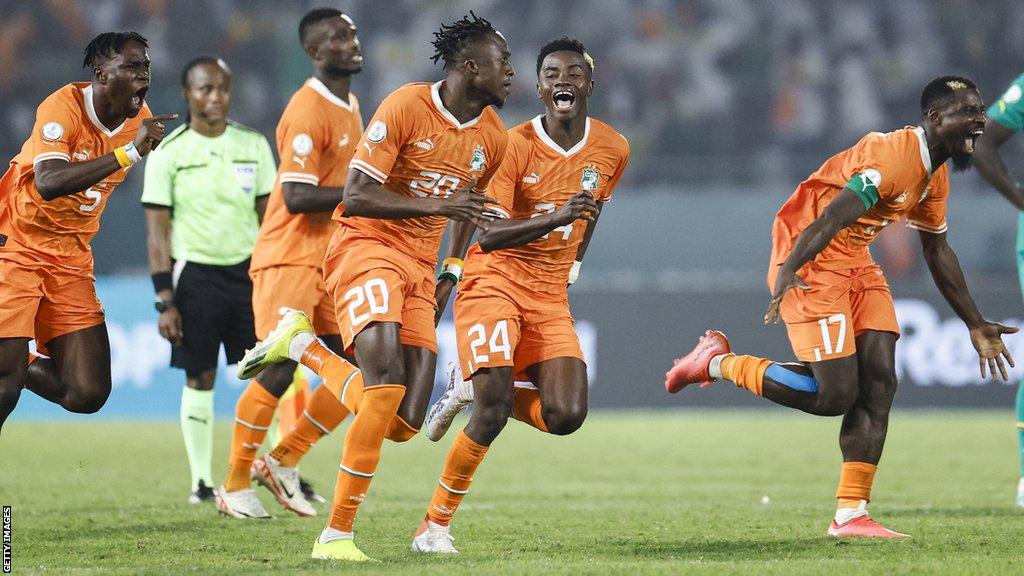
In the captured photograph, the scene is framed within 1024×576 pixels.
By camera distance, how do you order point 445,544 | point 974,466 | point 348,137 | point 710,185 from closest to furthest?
1. point 445,544
2. point 348,137
3. point 974,466
4. point 710,185

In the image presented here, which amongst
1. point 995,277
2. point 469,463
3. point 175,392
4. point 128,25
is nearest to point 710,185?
point 995,277

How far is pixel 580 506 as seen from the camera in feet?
26.6

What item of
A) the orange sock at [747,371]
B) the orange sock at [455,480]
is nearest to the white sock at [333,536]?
the orange sock at [455,480]

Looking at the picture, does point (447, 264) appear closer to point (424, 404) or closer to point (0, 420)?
point (424, 404)

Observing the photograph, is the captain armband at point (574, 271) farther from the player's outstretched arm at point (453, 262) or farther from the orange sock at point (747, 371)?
the orange sock at point (747, 371)

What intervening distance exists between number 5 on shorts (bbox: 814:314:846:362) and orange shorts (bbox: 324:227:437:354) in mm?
1947

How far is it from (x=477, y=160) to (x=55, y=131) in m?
2.04

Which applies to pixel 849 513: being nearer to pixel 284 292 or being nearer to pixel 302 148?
pixel 284 292

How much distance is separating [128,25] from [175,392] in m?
7.15

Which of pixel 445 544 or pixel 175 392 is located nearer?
pixel 445 544

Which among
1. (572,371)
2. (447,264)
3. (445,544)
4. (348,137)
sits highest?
(348,137)

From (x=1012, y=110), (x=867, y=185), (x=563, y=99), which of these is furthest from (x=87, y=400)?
(x=1012, y=110)

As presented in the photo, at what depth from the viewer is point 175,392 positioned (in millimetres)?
14820

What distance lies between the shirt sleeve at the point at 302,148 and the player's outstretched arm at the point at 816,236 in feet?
8.61
